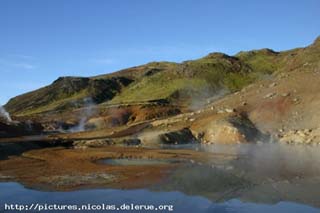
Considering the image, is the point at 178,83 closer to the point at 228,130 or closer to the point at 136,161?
the point at 228,130

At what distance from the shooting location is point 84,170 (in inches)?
1515

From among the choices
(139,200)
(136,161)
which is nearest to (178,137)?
(136,161)

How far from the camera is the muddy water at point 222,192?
2434 cm

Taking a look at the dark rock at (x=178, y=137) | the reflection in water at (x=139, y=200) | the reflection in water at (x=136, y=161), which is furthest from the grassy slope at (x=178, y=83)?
the reflection in water at (x=139, y=200)

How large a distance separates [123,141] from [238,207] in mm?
45195

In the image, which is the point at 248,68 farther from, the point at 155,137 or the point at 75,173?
the point at 75,173

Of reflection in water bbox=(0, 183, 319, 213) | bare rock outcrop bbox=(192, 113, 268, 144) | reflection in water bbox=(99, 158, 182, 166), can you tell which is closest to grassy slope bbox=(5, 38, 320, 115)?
bare rock outcrop bbox=(192, 113, 268, 144)

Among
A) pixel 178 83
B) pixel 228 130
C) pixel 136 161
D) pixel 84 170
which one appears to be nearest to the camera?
pixel 84 170

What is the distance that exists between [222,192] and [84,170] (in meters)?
14.9

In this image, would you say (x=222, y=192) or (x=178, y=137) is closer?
(x=222, y=192)

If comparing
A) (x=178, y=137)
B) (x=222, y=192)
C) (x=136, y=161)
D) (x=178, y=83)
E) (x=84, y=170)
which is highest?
(x=178, y=83)

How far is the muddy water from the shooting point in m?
24.3

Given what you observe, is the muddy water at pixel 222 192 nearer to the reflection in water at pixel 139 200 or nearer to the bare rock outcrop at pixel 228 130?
the reflection in water at pixel 139 200

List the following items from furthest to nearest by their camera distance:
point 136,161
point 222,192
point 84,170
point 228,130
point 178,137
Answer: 1. point 178,137
2. point 228,130
3. point 136,161
4. point 84,170
5. point 222,192
